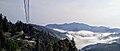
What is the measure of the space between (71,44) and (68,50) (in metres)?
3.69

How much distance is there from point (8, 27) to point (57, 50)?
7546 centimetres

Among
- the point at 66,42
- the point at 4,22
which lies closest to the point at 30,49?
the point at 4,22

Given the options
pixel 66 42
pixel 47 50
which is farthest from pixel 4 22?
pixel 66 42

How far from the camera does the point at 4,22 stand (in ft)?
614

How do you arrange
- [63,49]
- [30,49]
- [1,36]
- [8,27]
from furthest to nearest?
[8,27] → [30,49] → [63,49] → [1,36]

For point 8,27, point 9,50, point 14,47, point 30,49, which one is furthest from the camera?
point 8,27

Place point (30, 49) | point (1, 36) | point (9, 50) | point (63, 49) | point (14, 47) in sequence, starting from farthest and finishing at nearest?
point (30, 49), point (63, 49), point (14, 47), point (9, 50), point (1, 36)

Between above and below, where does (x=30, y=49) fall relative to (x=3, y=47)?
below

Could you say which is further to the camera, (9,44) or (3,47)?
(9,44)

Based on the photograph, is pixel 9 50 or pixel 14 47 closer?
pixel 9 50

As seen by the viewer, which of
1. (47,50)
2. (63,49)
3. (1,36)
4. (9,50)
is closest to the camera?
(1,36)

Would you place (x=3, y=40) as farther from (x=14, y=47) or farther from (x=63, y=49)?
(x=63, y=49)

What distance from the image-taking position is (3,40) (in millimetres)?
106500

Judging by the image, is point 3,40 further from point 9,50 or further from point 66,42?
point 66,42
